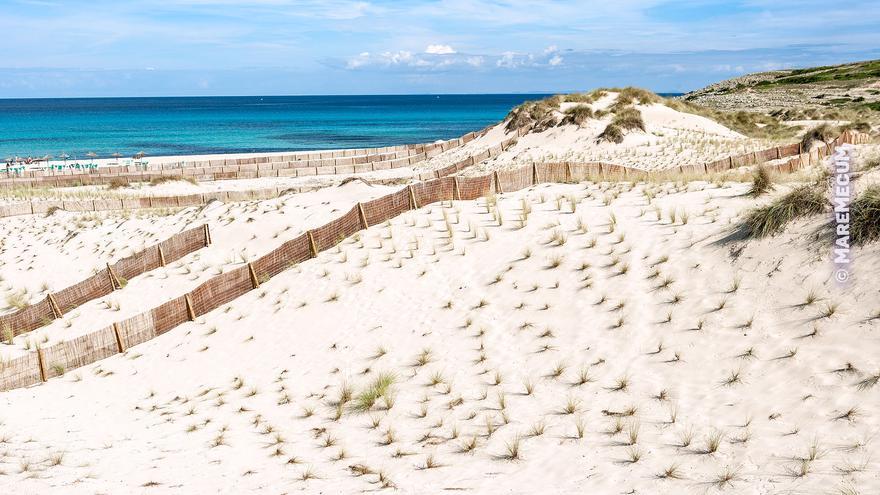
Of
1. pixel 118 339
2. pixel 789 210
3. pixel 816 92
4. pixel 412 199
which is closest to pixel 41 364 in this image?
pixel 118 339

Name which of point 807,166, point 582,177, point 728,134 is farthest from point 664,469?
point 728,134

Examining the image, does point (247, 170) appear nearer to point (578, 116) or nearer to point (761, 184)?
point (578, 116)

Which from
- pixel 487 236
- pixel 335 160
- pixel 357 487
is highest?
pixel 335 160

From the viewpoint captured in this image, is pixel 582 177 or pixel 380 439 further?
pixel 582 177

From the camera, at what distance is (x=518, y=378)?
393 inches

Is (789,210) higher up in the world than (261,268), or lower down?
higher up

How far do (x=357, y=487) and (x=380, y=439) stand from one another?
1.22 m

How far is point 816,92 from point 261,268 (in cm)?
7172

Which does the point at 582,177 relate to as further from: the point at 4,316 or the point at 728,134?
the point at 728,134

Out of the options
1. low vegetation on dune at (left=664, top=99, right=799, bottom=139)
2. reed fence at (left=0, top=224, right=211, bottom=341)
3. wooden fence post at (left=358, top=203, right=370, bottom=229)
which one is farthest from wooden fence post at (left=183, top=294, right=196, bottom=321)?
low vegetation on dune at (left=664, top=99, right=799, bottom=139)

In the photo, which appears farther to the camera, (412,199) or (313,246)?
(412,199)

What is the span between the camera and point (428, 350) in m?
11.3

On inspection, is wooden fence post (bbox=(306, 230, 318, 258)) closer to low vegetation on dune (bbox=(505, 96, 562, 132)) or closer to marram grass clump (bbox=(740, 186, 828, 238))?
marram grass clump (bbox=(740, 186, 828, 238))

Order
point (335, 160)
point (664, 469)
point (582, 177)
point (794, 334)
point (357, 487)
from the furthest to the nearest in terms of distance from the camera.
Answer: point (335, 160) < point (582, 177) < point (794, 334) < point (357, 487) < point (664, 469)
